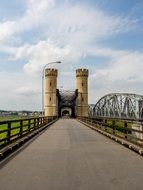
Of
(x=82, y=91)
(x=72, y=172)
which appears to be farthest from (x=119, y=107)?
(x=72, y=172)

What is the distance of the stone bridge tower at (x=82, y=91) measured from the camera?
11188 centimetres

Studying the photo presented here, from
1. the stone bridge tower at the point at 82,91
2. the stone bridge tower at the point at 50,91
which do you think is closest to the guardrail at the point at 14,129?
the stone bridge tower at the point at 50,91

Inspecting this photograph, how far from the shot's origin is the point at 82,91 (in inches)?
4444

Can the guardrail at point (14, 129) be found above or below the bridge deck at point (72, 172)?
above

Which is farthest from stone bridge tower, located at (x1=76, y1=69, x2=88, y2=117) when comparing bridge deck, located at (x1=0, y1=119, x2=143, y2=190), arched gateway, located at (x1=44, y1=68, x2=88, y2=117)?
bridge deck, located at (x1=0, y1=119, x2=143, y2=190)

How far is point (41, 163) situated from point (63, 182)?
3154mm

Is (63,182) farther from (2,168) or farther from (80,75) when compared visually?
(80,75)

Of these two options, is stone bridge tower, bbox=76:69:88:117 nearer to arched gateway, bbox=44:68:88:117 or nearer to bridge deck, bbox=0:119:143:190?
arched gateway, bbox=44:68:88:117

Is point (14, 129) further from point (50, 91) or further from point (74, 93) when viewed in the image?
point (74, 93)

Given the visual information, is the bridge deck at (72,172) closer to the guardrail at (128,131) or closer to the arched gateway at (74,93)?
the guardrail at (128,131)

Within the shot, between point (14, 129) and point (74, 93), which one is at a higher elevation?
point (74, 93)

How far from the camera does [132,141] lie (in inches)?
664

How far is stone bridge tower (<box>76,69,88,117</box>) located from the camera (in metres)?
112

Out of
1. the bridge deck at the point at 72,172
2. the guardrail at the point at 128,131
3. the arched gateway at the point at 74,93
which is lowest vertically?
the bridge deck at the point at 72,172
